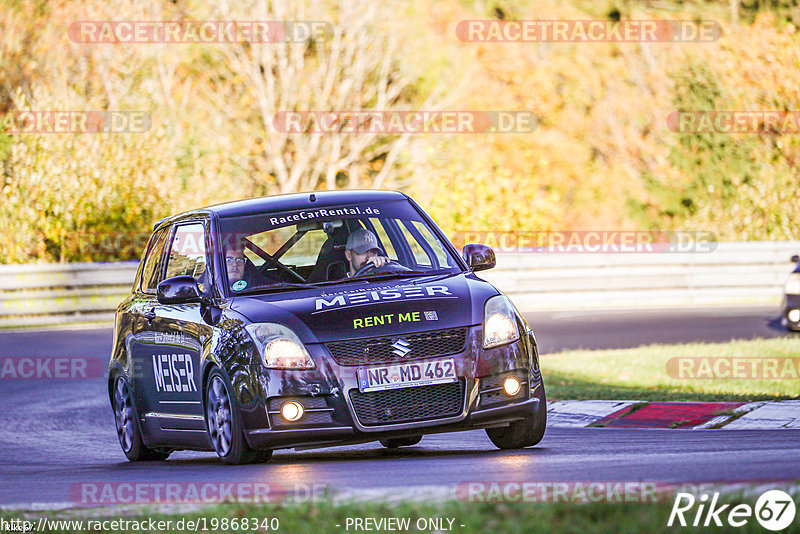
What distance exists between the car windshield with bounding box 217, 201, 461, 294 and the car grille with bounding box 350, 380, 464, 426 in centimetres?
118

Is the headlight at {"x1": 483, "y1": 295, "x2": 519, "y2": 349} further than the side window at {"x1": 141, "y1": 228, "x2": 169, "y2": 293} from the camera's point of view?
No

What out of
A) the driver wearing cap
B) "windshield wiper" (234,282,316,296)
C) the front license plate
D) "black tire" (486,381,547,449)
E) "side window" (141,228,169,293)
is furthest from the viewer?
"side window" (141,228,169,293)

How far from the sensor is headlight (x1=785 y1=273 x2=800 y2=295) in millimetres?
17844

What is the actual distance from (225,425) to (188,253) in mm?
1790

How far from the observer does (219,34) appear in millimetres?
33656

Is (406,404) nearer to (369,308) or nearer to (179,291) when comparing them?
(369,308)

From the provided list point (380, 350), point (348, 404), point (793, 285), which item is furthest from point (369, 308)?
point (793, 285)

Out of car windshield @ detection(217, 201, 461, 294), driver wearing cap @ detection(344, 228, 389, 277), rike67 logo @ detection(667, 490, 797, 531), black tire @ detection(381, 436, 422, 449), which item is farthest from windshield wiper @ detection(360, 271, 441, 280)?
rike67 logo @ detection(667, 490, 797, 531)

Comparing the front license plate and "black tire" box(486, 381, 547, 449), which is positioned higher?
the front license plate

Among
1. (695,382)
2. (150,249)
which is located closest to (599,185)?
(695,382)

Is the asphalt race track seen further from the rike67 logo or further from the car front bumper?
the rike67 logo

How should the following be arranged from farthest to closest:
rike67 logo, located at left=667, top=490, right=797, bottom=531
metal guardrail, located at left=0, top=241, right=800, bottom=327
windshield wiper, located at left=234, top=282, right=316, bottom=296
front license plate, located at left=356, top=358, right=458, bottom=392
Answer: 1. metal guardrail, located at left=0, top=241, right=800, bottom=327
2. windshield wiper, located at left=234, top=282, right=316, bottom=296
3. front license plate, located at left=356, top=358, right=458, bottom=392
4. rike67 logo, located at left=667, top=490, right=797, bottom=531

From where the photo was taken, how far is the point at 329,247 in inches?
389

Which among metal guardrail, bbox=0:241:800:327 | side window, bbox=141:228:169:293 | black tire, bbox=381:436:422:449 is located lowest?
metal guardrail, bbox=0:241:800:327
